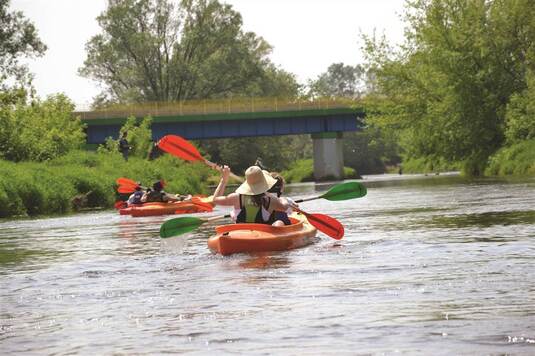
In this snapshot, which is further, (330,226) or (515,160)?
(515,160)

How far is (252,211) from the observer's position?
15.9m

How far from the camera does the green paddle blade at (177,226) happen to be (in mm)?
16094

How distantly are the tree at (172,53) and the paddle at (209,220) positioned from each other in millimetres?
63883

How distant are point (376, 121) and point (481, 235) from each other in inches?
1543

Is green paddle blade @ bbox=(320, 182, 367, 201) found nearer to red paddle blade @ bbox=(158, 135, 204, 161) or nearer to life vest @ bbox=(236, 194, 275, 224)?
life vest @ bbox=(236, 194, 275, 224)

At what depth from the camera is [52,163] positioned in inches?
1672

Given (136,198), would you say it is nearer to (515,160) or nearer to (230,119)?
(515,160)

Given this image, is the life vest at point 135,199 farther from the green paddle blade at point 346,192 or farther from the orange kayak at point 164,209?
the green paddle blade at point 346,192

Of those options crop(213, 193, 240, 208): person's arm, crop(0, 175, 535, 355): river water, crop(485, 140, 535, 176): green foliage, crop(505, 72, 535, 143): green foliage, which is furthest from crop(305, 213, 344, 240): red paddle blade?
crop(505, 72, 535, 143): green foliage

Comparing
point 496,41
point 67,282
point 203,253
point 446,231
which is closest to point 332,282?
point 67,282

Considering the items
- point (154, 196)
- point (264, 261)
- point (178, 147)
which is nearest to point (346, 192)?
point (264, 261)

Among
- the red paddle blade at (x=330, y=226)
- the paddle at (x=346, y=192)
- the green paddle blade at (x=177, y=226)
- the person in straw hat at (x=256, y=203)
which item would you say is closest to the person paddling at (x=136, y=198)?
the paddle at (x=346, y=192)

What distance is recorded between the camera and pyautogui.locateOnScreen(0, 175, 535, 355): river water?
8.20 meters

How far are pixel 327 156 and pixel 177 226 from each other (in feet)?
206
